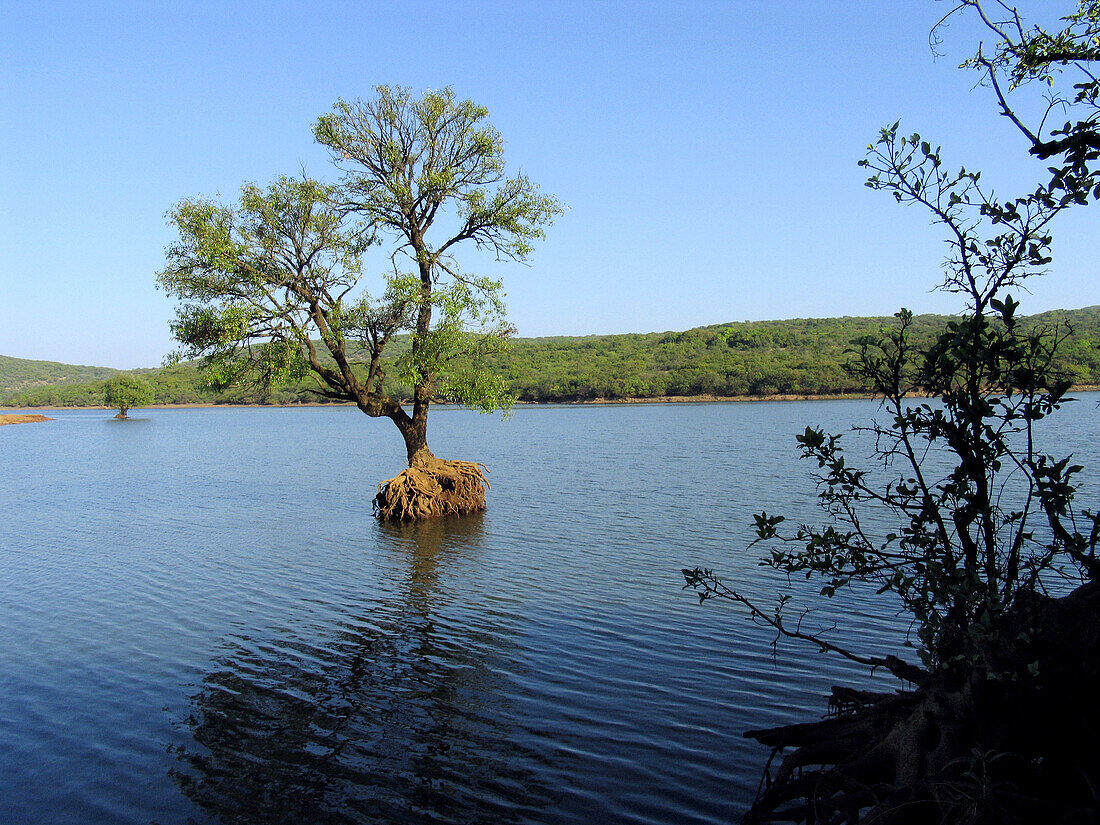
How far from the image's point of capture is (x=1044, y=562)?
4.10 meters

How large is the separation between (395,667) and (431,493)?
12.6m

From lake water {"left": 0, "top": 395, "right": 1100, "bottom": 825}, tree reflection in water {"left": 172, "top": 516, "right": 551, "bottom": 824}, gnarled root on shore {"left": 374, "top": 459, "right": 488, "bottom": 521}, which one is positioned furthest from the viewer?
gnarled root on shore {"left": 374, "top": 459, "right": 488, "bottom": 521}

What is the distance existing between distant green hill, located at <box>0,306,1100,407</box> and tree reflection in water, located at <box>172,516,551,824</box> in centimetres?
8207

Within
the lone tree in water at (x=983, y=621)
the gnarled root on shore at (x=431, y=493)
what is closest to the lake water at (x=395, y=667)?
the gnarled root on shore at (x=431, y=493)

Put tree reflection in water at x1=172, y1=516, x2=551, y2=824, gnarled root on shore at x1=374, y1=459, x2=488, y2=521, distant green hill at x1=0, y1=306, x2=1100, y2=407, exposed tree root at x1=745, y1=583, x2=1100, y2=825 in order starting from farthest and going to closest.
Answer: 1. distant green hill at x1=0, y1=306, x2=1100, y2=407
2. gnarled root on shore at x1=374, y1=459, x2=488, y2=521
3. tree reflection in water at x1=172, y1=516, x2=551, y2=824
4. exposed tree root at x1=745, y1=583, x2=1100, y2=825

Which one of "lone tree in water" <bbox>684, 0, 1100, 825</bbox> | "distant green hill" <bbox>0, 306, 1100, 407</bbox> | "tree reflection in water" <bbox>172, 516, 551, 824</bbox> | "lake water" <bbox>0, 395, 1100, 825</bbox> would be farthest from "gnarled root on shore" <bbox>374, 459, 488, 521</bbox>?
"distant green hill" <bbox>0, 306, 1100, 407</bbox>

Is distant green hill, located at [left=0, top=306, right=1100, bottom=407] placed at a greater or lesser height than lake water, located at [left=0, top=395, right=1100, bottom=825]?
greater

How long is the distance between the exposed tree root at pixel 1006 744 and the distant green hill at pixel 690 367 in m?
88.3

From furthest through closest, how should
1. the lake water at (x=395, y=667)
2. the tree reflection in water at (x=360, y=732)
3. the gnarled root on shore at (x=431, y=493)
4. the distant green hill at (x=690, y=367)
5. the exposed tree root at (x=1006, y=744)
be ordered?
the distant green hill at (x=690, y=367)
the gnarled root on shore at (x=431, y=493)
the lake water at (x=395, y=667)
the tree reflection in water at (x=360, y=732)
the exposed tree root at (x=1006, y=744)

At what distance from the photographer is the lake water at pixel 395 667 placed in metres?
6.84

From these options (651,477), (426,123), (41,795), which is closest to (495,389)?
(426,123)

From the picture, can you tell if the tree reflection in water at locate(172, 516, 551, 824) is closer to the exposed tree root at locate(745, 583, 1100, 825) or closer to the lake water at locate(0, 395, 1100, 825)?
the lake water at locate(0, 395, 1100, 825)

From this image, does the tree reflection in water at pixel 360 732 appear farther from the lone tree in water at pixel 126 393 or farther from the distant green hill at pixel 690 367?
the lone tree in water at pixel 126 393

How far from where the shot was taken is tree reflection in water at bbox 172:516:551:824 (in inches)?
261
